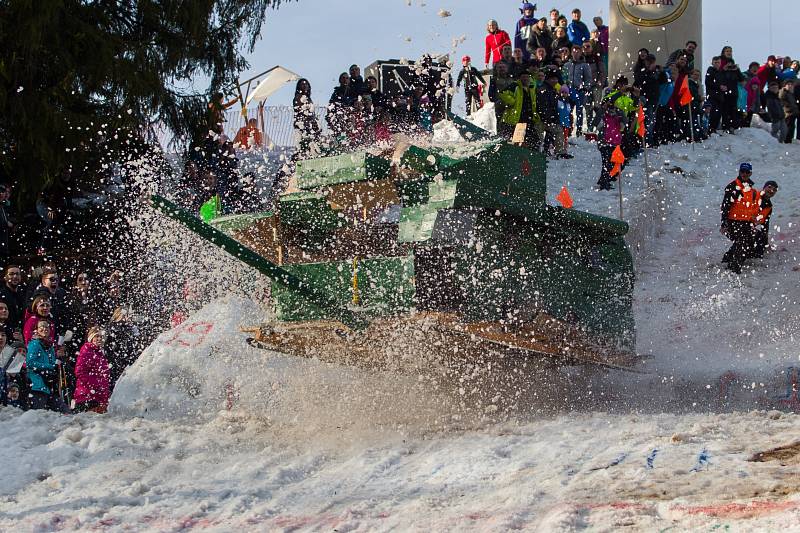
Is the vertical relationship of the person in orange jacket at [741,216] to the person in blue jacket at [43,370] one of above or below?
above

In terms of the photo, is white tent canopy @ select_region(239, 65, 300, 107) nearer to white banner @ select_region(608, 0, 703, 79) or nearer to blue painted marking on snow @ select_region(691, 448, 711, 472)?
white banner @ select_region(608, 0, 703, 79)

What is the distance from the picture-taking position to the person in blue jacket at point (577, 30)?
19219 mm

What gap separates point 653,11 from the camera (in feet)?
66.9

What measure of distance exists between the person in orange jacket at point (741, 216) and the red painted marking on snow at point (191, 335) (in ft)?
23.8

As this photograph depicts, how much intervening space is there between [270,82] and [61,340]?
9710 mm

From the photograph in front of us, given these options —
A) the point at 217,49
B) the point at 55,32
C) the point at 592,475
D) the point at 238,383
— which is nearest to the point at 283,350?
the point at 238,383

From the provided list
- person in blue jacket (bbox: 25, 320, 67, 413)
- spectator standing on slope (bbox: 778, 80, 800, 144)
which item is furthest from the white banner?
person in blue jacket (bbox: 25, 320, 67, 413)

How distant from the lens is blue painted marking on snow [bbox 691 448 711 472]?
17.7 ft

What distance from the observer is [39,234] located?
1220 cm

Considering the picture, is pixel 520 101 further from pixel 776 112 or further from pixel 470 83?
pixel 776 112

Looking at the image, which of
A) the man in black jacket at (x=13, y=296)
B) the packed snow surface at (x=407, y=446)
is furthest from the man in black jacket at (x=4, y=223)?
the packed snow surface at (x=407, y=446)

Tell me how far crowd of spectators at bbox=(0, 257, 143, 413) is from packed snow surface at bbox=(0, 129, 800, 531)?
0.50 m

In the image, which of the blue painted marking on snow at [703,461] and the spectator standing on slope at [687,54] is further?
the spectator standing on slope at [687,54]

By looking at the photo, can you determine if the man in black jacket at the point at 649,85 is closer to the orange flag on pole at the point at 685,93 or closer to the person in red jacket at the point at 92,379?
the orange flag on pole at the point at 685,93
